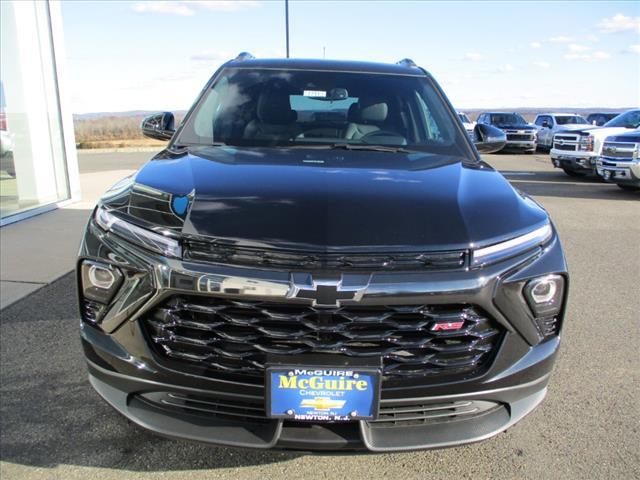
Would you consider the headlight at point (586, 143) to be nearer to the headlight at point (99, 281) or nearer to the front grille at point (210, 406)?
the front grille at point (210, 406)

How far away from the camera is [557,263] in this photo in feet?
6.77

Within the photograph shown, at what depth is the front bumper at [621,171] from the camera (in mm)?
10250

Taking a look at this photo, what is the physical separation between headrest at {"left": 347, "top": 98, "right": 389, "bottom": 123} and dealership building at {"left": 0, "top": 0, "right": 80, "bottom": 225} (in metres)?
5.89

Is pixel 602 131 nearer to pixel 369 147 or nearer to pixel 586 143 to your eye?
pixel 586 143

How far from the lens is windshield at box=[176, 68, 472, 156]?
123 inches

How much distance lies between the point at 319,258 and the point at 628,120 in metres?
14.0

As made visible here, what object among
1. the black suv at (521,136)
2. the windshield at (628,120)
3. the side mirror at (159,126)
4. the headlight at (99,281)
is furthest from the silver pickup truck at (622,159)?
the black suv at (521,136)

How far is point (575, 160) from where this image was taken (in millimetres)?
13086

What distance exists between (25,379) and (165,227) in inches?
72.6

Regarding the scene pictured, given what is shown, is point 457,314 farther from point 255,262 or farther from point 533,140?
point 533,140

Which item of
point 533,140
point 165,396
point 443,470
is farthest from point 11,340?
point 533,140

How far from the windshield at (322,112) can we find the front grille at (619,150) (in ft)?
27.9

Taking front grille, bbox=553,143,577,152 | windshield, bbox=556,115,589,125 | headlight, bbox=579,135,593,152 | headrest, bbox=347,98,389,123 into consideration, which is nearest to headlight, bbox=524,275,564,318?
headrest, bbox=347,98,389,123

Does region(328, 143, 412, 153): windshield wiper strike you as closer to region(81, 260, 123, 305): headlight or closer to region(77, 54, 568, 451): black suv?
region(77, 54, 568, 451): black suv
